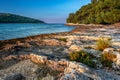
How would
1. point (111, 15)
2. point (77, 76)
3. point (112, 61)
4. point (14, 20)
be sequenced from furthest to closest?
point (14, 20)
point (111, 15)
point (112, 61)
point (77, 76)

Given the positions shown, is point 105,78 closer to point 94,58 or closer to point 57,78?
point 57,78

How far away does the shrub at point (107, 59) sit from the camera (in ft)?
39.3

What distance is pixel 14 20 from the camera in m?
187

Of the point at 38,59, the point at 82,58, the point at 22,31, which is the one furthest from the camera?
the point at 22,31

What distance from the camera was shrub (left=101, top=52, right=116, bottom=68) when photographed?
39.3ft

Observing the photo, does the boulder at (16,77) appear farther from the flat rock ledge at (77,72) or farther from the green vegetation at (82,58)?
the green vegetation at (82,58)

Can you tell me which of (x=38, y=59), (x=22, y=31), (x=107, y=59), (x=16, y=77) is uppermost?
(x=38, y=59)

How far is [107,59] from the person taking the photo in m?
12.6

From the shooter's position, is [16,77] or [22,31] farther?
[22,31]

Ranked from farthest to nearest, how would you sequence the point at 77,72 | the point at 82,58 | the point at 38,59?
1. the point at 38,59
2. the point at 82,58
3. the point at 77,72

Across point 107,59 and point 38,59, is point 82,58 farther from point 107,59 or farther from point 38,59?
point 38,59

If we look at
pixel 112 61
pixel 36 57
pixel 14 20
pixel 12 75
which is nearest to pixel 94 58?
pixel 112 61

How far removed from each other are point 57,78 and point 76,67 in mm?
1212

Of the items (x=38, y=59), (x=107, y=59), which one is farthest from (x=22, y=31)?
(x=107, y=59)
